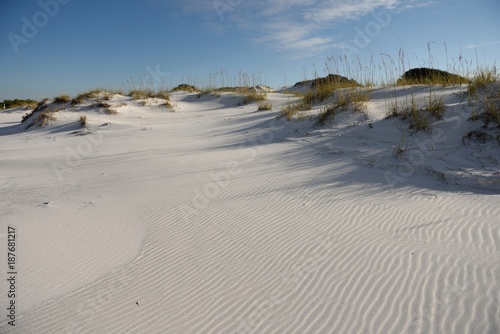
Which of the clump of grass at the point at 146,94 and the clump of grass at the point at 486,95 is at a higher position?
the clump of grass at the point at 146,94

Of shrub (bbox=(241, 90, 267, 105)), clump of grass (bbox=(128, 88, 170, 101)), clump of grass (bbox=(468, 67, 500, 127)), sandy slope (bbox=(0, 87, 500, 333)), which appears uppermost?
clump of grass (bbox=(128, 88, 170, 101))

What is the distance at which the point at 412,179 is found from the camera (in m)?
3.69

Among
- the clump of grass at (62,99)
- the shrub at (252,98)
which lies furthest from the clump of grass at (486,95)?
the clump of grass at (62,99)

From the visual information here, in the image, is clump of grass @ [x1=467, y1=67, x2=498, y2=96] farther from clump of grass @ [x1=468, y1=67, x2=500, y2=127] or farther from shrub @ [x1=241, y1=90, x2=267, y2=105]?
shrub @ [x1=241, y1=90, x2=267, y2=105]

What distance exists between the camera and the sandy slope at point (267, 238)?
1.73m

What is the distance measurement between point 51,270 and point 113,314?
78 cm

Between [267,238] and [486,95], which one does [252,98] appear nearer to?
[486,95]

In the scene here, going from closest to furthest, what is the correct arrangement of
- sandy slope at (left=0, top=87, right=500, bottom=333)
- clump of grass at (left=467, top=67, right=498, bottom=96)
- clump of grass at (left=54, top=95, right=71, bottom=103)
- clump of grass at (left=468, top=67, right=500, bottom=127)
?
sandy slope at (left=0, top=87, right=500, bottom=333)
clump of grass at (left=468, top=67, right=500, bottom=127)
clump of grass at (left=467, top=67, right=498, bottom=96)
clump of grass at (left=54, top=95, right=71, bottom=103)

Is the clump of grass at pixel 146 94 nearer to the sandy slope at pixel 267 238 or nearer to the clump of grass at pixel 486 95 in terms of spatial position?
the sandy slope at pixel 267 238

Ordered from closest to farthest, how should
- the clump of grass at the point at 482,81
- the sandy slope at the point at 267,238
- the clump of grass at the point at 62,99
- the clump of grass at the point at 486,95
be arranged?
1. the sandy slope at the point at 267,238
2. the clump of grass at the point at 486,95
3. the clump of grass at the point at 482,81
4. the clump of grass at the point at 62,99

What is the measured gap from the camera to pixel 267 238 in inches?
102

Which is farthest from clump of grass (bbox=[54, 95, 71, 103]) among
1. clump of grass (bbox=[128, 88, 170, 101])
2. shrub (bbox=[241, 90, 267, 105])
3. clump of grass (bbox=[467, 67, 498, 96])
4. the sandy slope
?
clump of grass (bbox=[467, 67, 498, 96])

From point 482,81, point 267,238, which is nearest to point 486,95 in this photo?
point 482,81

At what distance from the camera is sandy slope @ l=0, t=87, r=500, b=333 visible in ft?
5.67
